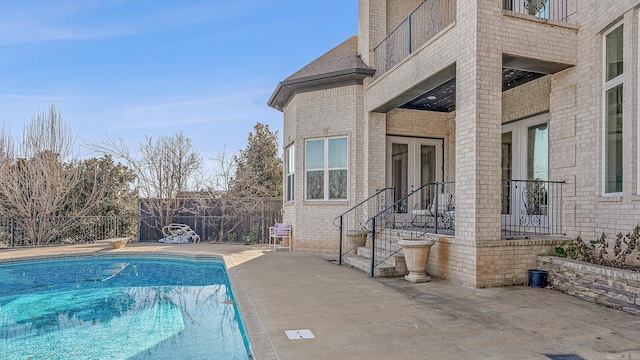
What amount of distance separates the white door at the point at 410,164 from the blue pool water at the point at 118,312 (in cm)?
512

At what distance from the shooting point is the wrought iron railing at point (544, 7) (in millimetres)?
7351

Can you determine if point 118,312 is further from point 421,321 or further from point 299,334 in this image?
point 421,321

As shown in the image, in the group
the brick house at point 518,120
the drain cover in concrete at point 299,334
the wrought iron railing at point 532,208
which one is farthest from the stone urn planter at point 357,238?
the drain cover in concrete at point 299,334

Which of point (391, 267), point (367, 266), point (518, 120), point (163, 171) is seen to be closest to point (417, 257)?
point (391, 267)

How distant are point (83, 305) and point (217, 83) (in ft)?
43.1

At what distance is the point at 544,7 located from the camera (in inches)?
311

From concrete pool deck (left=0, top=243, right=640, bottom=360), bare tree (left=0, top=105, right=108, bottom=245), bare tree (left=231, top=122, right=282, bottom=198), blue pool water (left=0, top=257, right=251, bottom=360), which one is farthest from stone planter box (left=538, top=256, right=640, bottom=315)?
bare tree (left=231, top=122, right=282, bottom=198)

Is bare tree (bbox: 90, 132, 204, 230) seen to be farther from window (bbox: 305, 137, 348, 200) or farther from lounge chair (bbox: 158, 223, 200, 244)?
window (bbox: 305, 137, 348, 200)

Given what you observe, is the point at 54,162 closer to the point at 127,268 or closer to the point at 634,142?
the point at 127,268

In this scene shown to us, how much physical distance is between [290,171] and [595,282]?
861 centimetres

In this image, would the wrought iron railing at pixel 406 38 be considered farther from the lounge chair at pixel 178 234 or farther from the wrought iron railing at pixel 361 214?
the lounge chair at pixel 178 234

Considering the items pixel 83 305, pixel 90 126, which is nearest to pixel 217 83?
pixel 90 126

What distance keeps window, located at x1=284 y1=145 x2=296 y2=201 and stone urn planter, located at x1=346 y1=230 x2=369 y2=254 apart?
9.47 feet

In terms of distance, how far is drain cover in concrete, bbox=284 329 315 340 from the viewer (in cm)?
388
